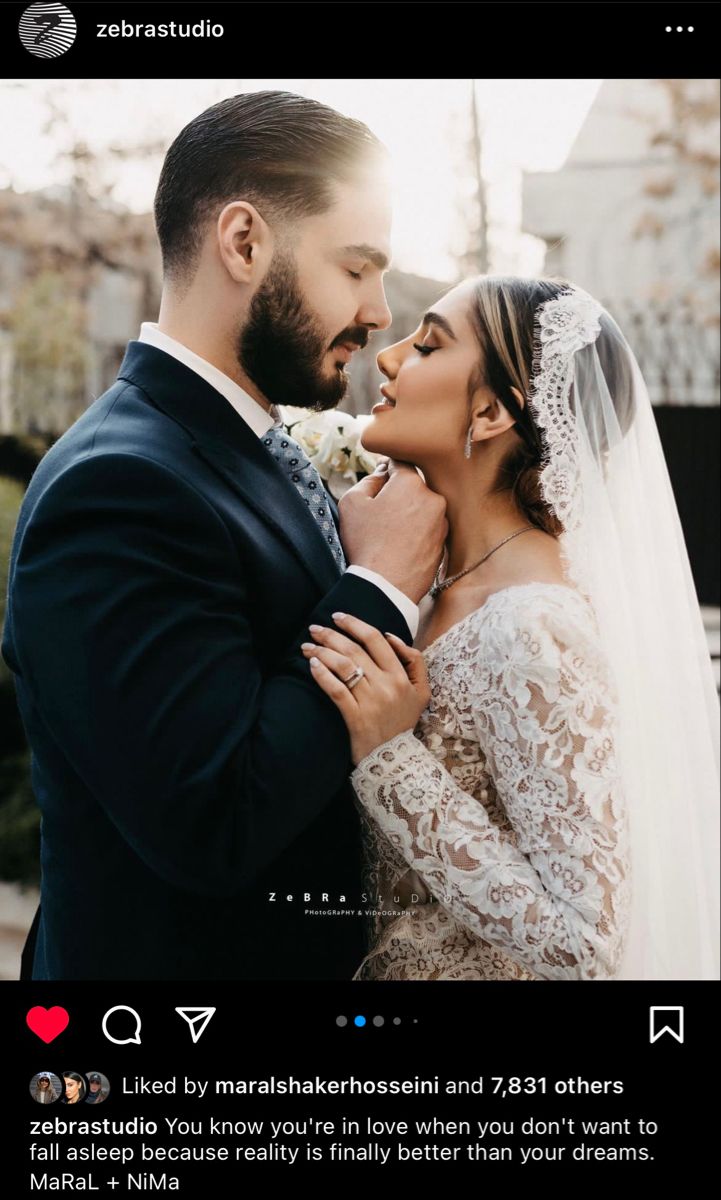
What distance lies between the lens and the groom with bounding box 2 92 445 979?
122 cm

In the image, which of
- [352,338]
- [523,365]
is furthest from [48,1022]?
[523,365]

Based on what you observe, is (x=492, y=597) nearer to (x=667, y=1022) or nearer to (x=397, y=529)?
(x=397, y=529)

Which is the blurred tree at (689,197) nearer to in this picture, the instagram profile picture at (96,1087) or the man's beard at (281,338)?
the man's beard at (281,338)

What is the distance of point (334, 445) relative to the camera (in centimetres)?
202

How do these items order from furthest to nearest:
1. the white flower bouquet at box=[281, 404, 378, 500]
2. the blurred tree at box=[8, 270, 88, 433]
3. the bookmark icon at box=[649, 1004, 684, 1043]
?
the blurred tree at box=[8, 270, 88, 433], the white flower bouquet at box=[281, 404, 378, 500], the bookmark icon at box=[649, 1004, 684, 1043]

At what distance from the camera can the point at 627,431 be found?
176 cm

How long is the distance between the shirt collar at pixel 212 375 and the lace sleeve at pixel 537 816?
498 mm

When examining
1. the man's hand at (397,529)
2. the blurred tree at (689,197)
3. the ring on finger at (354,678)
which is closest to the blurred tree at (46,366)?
the blurred tree at (689,197)

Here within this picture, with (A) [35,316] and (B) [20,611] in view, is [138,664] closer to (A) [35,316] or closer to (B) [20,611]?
(B) [20,611]

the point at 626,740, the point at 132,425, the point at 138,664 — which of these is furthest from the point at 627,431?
the point at 138,664

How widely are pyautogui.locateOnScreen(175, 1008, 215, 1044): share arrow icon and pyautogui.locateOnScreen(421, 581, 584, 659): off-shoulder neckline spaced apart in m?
0.62

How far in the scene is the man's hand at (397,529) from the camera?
56.8 inches
